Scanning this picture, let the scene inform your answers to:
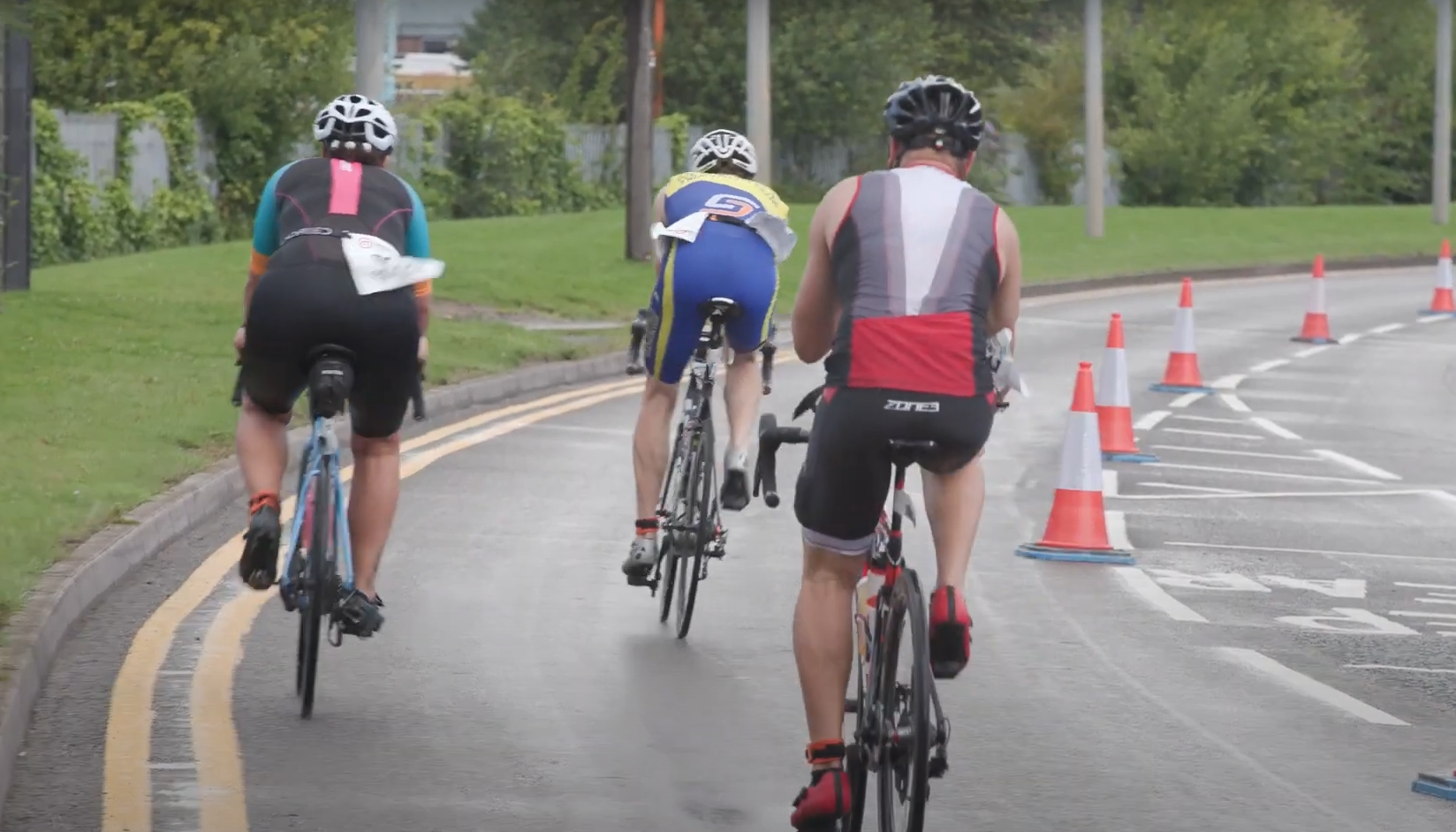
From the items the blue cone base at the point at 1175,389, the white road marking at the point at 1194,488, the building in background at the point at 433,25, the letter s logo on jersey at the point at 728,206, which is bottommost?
the white road marking at the point at 1194,488

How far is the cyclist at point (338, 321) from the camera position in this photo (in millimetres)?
7812

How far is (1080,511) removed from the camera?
1211cm

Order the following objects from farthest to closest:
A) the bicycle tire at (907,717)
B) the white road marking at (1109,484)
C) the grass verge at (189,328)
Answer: the white road marking at (1109,484) < the grass verge at (189,328) < the bicycle tire at (907,717)

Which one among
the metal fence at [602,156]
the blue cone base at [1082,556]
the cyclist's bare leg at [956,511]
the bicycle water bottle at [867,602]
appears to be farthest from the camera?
the metal fence at [602,156]

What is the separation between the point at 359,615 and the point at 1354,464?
32.5 ft

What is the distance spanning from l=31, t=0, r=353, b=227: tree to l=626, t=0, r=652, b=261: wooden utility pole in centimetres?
1399

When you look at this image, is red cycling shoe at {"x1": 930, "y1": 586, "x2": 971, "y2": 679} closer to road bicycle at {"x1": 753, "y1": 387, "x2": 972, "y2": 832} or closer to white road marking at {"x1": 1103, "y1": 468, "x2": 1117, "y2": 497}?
road bicycle at {"x1": 753, "y1": 387, "x2": 972, "y2": 832}

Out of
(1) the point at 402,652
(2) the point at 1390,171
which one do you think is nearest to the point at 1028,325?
(1) the point at 402,652

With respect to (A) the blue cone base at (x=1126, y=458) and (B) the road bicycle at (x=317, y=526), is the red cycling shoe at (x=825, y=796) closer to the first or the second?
(B) the road bicycle at (x=317, y=526)

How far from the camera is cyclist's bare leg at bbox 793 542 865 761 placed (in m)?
6.08

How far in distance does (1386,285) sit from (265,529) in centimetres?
3086

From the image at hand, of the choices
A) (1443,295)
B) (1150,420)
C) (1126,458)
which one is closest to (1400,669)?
(1126,458)

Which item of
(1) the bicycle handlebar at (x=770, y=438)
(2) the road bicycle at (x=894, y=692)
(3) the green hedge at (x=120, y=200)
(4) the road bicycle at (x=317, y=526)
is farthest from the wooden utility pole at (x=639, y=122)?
(2) the road bicycle at (x=894, y=692)

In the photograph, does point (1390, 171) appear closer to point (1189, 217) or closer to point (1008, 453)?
point (1189, 217)
